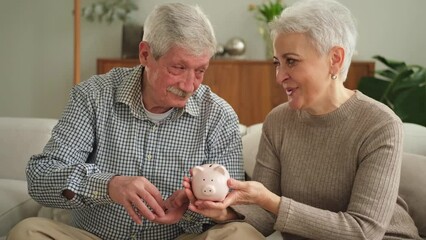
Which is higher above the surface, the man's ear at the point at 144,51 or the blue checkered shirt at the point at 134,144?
the man's ear at the point at 144,51

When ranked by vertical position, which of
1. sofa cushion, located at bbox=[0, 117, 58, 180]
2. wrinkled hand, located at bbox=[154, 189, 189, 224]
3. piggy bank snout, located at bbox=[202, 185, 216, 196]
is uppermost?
piggy bank snout, located at bbox=[202, 185, 216, 196]

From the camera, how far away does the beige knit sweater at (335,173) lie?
1472mm

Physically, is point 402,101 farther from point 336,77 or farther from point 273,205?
point 273,205

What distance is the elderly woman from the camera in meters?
1.47

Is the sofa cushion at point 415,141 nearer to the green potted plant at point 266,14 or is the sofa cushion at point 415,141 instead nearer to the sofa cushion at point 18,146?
the sofa cushion at point 18,146

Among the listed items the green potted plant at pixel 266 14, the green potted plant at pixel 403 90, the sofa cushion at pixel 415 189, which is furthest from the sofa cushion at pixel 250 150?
the green potted plant at pixel 266 14

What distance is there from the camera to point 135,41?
4.36 meters

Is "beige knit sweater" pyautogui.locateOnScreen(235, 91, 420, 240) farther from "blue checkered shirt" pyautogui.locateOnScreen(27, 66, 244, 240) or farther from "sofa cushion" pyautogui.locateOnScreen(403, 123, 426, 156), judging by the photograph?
"sofa cushion" pyautogui.locateOnScreen(403, 123, 426, 156)

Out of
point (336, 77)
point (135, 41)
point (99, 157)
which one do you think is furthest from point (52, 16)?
point (336, 77)

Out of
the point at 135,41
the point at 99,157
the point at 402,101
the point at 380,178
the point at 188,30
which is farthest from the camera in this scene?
the point at 135,41

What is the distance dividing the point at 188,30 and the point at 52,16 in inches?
134

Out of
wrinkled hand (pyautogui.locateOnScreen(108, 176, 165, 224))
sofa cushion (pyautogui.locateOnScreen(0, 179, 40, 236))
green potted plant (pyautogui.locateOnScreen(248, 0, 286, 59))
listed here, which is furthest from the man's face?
green potted plant (pyautogui.locateOnScreen(248, 0, 286, 59))

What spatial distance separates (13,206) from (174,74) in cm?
85

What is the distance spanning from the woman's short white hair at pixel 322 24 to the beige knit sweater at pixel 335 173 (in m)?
0.18
